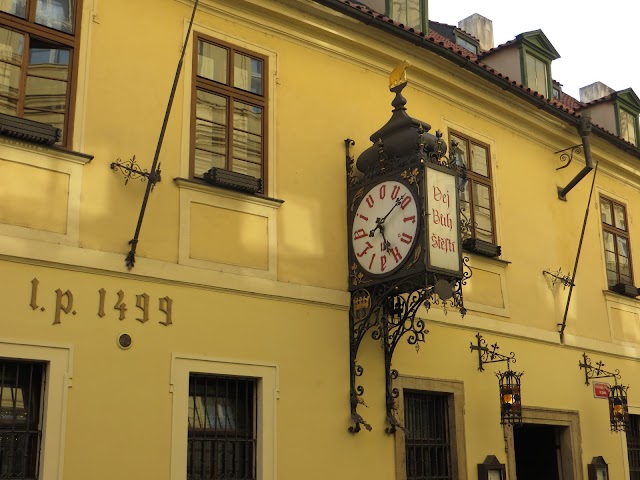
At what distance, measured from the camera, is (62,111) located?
7.71 metres

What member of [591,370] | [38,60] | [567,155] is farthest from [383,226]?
[567,155]

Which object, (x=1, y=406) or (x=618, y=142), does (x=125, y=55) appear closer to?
(x=1, y=406)

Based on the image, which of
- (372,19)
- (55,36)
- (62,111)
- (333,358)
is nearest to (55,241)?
(62,111)

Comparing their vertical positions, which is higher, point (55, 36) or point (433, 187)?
point (55, 36)

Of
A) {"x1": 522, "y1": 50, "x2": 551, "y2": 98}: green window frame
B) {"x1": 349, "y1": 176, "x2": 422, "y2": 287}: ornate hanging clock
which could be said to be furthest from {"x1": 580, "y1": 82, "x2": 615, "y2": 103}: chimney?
{"x1": 349, "y1": 176, "x2": 422, "y2": 287}: ornate hanging clock

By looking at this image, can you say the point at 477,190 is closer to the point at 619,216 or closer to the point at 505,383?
the point at 505,383

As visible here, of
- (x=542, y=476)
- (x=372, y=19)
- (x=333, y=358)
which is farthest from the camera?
(x=542, y=476)

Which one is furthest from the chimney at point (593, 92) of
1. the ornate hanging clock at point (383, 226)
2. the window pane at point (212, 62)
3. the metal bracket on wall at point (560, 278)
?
the window pane at point (212, 62)

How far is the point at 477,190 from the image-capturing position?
1140cm

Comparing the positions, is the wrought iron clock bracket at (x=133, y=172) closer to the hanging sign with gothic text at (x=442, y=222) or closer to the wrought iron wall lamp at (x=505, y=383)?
the hanging sign with gothic text at (x=442, y=222)

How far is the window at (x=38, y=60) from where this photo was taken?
7527 mm

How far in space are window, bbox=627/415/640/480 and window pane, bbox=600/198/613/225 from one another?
2.92m

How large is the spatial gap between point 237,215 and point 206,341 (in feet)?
4.18

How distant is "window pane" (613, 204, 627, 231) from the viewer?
13844mm
